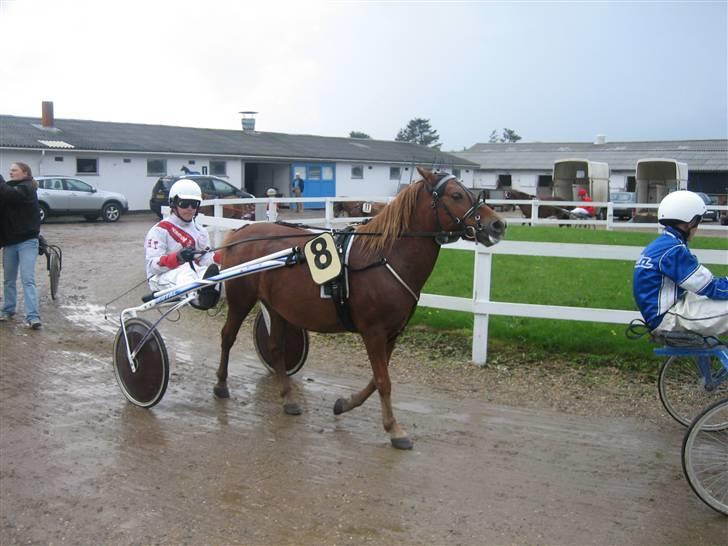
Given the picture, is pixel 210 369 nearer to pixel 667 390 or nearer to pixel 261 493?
pixel 261 493

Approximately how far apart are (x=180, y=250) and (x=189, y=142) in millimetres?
30806

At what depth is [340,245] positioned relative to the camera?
5438 millimetres

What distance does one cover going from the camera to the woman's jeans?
8.73 meters

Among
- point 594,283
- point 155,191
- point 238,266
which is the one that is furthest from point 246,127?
point 238,266

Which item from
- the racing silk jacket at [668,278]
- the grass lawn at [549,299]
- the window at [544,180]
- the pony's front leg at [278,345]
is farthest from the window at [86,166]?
the window at [544,180]

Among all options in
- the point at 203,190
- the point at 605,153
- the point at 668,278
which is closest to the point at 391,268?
the point at 668,278

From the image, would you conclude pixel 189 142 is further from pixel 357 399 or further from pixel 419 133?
pixel 419 133

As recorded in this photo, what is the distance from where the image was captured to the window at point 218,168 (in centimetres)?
3497

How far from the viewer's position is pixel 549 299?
29.1 feet

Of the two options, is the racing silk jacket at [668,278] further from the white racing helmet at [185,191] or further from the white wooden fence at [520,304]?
the white racing helmet at [185,191]

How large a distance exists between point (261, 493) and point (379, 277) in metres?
1.78

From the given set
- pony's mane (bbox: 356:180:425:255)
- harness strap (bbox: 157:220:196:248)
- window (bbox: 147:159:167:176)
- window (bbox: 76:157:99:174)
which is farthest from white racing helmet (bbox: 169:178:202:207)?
window (bbox: 147:159:167:176)

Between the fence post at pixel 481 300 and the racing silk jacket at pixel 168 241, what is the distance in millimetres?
2697

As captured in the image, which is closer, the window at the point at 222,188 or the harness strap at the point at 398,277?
the harness strap at the point at 398,277
